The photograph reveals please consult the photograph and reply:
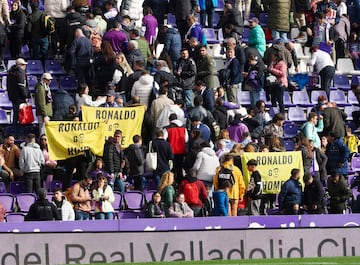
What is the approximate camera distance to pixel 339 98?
34656mm

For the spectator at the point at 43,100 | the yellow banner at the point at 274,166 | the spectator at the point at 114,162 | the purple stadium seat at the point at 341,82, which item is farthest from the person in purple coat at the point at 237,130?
the purple stadium seat at the point at 341,82

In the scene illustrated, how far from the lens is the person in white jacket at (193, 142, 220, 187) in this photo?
2920 centimetres

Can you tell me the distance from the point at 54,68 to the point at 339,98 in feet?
21.1

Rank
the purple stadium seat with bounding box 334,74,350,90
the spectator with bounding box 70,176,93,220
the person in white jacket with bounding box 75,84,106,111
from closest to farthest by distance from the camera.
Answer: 1. the spectator with bounding box 70,176,93,220
2. the person in white jacket with bounding box 75,84,106,111
3. the purple stadium seat with bounding box 334,74,350,90

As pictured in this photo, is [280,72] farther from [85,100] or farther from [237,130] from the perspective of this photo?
[85,100]

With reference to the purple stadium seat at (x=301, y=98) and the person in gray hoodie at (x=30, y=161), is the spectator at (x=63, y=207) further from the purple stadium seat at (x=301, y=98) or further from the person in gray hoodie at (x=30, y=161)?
the purple stadium seat at (x=301, y=98)

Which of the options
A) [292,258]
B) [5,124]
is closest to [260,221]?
[292,258]

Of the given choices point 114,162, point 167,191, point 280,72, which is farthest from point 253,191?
point 280,72

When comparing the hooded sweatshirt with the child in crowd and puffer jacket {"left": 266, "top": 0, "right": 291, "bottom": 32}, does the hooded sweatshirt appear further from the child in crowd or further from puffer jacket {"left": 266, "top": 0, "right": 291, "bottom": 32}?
puffer jacket {"left": 266, "top": 0, "right": 291, "bottom": 32}

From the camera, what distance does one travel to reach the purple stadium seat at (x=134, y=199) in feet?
95.5

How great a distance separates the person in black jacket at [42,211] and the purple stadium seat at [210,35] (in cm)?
873

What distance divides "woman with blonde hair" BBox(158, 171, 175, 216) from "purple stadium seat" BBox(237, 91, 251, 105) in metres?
4.88

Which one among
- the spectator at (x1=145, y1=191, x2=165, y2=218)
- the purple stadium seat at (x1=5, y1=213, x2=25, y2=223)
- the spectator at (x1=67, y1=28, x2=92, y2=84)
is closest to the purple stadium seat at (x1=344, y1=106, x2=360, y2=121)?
the spectator at (x1=67, y1=28, x2=92, y2=84)

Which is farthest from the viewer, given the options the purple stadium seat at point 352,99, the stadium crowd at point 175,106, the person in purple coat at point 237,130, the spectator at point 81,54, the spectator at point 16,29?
the purple stadium seat at point 352,99
